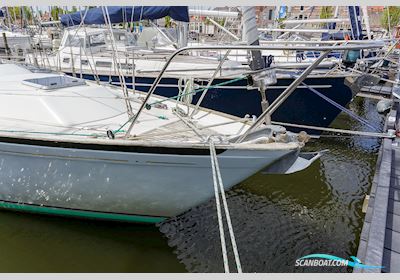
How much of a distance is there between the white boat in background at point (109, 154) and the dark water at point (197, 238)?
0.30 metres

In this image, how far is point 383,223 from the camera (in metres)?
3.55

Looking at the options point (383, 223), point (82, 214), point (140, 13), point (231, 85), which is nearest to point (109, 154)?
point (82, 214)

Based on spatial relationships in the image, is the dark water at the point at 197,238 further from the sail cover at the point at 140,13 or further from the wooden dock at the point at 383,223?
the sail cover at the point at 140,13

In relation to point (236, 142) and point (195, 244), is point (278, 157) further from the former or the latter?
point (195, 244)

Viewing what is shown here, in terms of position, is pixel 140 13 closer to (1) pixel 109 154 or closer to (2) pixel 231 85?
(2) pixel 231 85

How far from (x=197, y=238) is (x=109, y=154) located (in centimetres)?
179

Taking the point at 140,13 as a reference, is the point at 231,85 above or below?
below

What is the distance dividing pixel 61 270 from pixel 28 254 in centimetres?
57

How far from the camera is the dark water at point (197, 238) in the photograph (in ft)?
14.4

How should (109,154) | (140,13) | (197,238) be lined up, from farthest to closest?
(140,13)
(197,238)
(109,154)

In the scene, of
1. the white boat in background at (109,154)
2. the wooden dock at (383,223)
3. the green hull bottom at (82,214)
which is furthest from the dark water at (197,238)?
the wooden dock at (383,223)

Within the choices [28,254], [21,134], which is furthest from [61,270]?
[21,134]

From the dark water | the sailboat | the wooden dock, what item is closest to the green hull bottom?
the dark water

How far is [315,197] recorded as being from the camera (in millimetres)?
6418
